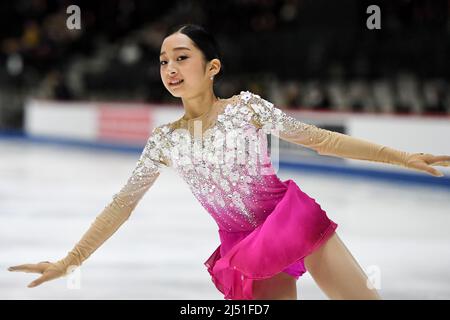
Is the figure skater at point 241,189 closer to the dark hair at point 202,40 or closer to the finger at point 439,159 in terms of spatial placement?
the dark hair at point 202,40

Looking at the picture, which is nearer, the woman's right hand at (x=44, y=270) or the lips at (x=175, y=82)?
the woman's right hand at (x=44, y=270)

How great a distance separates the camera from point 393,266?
541cm

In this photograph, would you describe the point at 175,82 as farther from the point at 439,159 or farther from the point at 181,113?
the point at 181,113

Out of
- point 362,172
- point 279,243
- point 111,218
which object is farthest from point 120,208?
point 362,172

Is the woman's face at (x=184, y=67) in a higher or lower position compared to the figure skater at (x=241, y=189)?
higher

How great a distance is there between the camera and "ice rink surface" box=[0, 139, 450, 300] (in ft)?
15.5

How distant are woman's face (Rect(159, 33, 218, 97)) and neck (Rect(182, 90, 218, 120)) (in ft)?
0.08

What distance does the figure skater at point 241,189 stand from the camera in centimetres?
276

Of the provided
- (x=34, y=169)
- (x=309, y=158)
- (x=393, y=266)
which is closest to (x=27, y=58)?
(x=34, y=169)

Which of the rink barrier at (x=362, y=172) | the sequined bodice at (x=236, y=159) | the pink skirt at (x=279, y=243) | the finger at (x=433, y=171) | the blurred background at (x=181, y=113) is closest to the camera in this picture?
the finger at (x=433, y=171)

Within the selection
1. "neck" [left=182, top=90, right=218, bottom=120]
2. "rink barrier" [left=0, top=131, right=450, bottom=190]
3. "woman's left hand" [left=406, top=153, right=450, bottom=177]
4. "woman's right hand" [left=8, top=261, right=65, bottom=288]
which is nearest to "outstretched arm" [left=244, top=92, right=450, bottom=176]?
"woman's left hand" [left=406, top=153, right=450, bottom=177]

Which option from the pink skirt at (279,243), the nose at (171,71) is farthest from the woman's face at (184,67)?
the pink skirt at (279,243)
